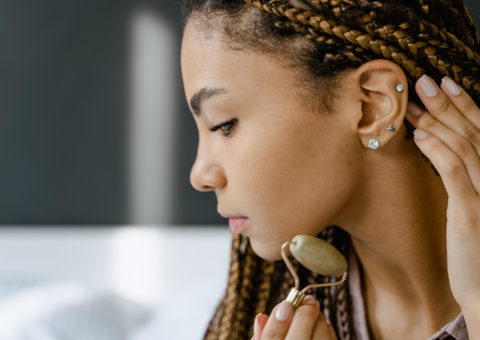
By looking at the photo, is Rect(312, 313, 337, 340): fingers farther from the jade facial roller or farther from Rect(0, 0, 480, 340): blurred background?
Rect(0, 0, 480, 340): blurred background

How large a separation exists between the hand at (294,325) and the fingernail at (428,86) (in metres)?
0.41

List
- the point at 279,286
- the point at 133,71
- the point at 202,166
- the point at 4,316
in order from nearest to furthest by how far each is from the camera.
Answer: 1. the point at 202,166
2. the point at 279,286
3. the point at 4,316
4. the point at 133,71

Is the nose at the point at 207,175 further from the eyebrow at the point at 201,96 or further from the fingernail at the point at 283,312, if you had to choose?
the fingernail at the point at 283,312

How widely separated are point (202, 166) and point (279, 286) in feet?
1.55

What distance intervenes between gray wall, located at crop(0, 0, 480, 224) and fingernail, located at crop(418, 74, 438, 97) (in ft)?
3.16

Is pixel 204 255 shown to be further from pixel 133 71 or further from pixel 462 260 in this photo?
pixel 462 260

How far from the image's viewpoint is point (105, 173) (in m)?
1.59

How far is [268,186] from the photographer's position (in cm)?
77

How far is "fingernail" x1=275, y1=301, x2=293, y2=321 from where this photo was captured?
0.71 meters

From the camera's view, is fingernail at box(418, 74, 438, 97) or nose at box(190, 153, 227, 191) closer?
fingernail at box(418, 74, 438, 97)

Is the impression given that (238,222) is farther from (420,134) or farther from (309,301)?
(420,134)

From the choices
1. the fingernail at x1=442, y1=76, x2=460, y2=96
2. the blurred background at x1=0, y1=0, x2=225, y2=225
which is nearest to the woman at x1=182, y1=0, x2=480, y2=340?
the fingernail at x1=442, y1=76, x2=460, y2=96

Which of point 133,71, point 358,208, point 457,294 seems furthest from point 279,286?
point 133,71

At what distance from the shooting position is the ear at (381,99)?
0.73 metres
